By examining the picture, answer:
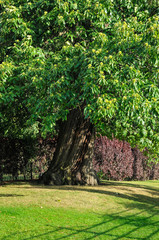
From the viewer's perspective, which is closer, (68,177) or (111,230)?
(111,230)

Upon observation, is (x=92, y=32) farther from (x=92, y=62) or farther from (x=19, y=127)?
(x=19, y=127)

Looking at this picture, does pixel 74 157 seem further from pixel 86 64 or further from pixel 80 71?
pixel 86 64

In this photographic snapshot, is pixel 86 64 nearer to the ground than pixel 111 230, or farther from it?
farther from it

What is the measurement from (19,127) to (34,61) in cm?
563

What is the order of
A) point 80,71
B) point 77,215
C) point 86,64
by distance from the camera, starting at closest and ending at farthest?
1. point 77,215
2. point 86,64
3. point 80,71

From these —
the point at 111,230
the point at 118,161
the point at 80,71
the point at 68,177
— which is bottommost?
the point at 111,230

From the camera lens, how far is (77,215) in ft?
25.1

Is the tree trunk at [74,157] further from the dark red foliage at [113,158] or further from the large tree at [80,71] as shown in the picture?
the dark red foliage at [113,158]

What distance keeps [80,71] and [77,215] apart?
3.77 meters

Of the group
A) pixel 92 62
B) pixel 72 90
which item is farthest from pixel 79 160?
pixel 92 62

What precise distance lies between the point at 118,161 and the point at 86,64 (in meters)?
11.2

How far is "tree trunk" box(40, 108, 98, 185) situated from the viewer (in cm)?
Result: 1202

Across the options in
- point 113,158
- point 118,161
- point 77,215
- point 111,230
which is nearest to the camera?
point 111,230

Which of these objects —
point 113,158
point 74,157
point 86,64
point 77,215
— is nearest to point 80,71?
point 86,64
